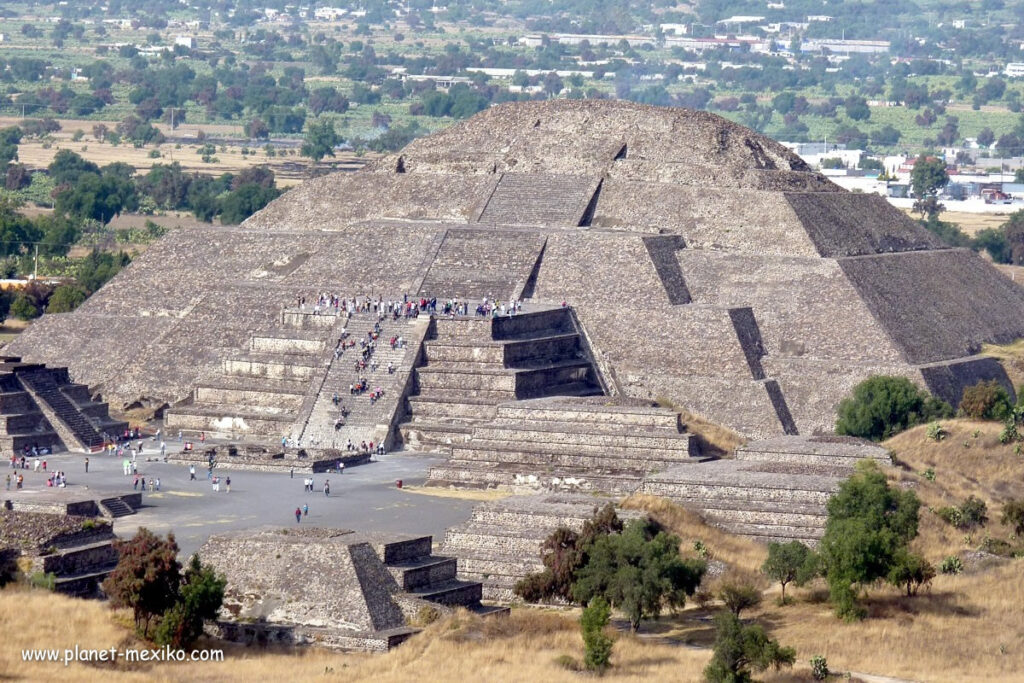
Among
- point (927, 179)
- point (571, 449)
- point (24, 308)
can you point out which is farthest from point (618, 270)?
point (927, 179)

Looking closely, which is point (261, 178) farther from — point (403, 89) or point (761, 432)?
point (403, 89)

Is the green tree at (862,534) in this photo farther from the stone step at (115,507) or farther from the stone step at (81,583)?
the stone step at (115,507)

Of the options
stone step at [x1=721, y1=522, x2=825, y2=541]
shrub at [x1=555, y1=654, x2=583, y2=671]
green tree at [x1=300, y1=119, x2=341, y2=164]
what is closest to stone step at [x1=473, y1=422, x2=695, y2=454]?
stone step at [x1=721, y1=522, x2=825, y2=541]

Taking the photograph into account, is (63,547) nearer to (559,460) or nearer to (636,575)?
(636,575)

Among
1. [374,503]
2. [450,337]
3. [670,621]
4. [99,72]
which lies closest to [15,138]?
[99,72]

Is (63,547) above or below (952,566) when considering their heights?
above
